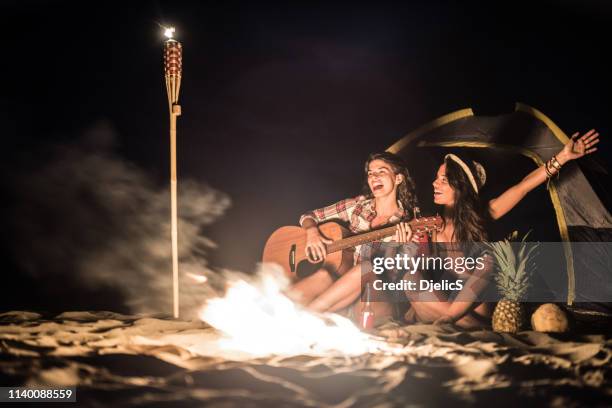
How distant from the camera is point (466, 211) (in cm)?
445

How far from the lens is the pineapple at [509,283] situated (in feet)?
14.0

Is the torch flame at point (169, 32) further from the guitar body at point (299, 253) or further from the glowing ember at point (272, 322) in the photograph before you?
the glowing ember at point (272, 322)

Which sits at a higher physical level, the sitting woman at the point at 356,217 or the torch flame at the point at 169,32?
the torch flame at the point at 169,32

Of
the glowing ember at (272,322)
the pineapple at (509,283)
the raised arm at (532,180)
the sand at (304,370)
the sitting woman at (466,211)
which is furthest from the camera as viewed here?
the raised arm at (532,180)

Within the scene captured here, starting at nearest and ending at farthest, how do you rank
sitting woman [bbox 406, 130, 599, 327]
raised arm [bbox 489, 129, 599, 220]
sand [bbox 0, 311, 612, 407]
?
sand [bbox 0, 311, 612, 407]
sitting woman [bbox 406, 130, 599, 327]
raised arm [bbox 489, 129, 599, 220]

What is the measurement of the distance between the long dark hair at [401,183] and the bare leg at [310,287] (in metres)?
0.67

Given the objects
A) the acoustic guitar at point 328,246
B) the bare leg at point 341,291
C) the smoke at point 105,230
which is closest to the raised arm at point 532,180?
the acoustic guitar at point 328,246

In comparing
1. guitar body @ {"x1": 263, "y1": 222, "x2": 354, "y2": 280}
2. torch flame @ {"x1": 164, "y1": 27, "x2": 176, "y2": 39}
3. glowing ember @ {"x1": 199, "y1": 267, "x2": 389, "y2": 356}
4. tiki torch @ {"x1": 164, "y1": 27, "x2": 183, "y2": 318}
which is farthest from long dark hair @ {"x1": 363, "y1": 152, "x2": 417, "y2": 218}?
torch flame @ {"x1": 164, "y1": 27, "x2": 176, "y2": 39}

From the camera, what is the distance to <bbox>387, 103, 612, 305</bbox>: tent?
449 centimetres

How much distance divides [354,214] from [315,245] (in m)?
0.36

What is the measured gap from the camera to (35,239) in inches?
175

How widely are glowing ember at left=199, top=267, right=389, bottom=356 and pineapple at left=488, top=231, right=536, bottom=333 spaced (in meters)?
0.89

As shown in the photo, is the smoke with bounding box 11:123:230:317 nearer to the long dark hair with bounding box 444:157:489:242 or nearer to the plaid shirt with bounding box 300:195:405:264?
the plaid shirt with bounding box 300:195:405:264

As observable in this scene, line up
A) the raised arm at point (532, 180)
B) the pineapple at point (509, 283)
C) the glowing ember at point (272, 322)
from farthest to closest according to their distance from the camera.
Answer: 1. the raised arm at point (532, 180)
2. the pineapple at point (509, 283)
3. the glowing ember at point (272, 322)
